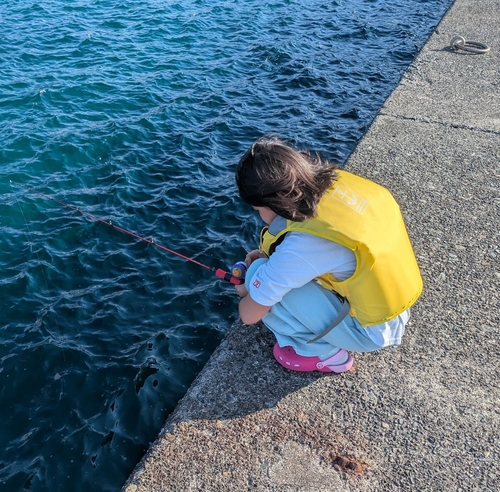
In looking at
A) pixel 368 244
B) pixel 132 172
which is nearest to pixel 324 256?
pixel 368 244

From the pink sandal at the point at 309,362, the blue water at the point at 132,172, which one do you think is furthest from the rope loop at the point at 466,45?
the pink sandal at the point at 309,362

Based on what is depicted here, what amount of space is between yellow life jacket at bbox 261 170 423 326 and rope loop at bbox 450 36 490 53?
680 cm

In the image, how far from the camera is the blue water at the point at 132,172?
405 centimetres

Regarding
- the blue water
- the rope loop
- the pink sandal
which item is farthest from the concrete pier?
the rope loop

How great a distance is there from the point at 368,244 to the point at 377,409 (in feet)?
3.28

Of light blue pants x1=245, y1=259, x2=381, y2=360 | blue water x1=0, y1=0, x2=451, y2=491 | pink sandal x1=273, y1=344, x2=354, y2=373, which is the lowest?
blue water x1=0, y1=0, x2=451, y2=491

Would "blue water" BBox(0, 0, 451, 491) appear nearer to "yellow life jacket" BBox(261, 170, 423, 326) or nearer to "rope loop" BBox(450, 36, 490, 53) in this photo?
"rope loop" BBox(450, 36, 490, 53)

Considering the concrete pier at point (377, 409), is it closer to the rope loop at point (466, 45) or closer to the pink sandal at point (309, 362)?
the pink sandal at point (309, 362)

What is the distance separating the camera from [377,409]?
3180 millimetres

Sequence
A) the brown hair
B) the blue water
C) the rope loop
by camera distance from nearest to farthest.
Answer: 1. the brown hair
2. the blue water
3. the rope loop

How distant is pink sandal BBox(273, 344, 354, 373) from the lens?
334 centimetres

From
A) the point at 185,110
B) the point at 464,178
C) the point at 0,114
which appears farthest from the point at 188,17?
the point at 464,178

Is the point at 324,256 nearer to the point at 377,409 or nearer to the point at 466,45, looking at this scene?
the point at 377,409

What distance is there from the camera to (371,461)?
2.92m
